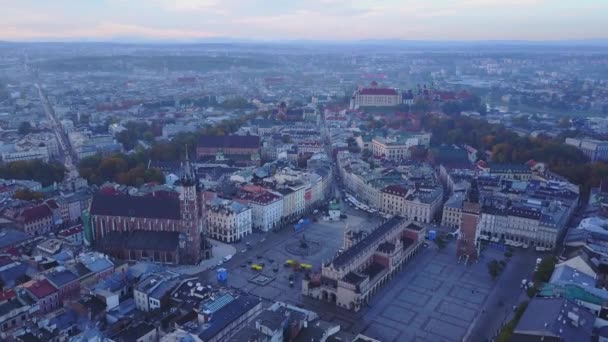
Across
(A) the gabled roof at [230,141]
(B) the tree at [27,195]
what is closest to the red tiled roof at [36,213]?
(B) the tree at [27,195]

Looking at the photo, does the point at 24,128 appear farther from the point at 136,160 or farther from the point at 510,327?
the point at 510,327

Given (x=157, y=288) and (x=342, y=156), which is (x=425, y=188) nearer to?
(x=342, y=156)

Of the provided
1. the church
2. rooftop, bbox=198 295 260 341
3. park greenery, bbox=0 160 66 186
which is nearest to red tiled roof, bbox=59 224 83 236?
the church

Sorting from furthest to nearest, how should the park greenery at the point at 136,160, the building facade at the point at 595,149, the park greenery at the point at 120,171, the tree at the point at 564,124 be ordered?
1. the tree at the point at 564,124
2. the building facade at the point at 595,149
3. the park greenery at the point at 136,160
4. the park greenery at the point at 120,171

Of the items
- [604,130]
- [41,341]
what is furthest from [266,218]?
[604,130]

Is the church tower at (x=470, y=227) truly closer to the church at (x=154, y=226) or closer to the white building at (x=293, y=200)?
the white building at (x=293, y=200)

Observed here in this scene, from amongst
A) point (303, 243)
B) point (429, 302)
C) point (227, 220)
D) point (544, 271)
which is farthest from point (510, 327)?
point (227, 220)
